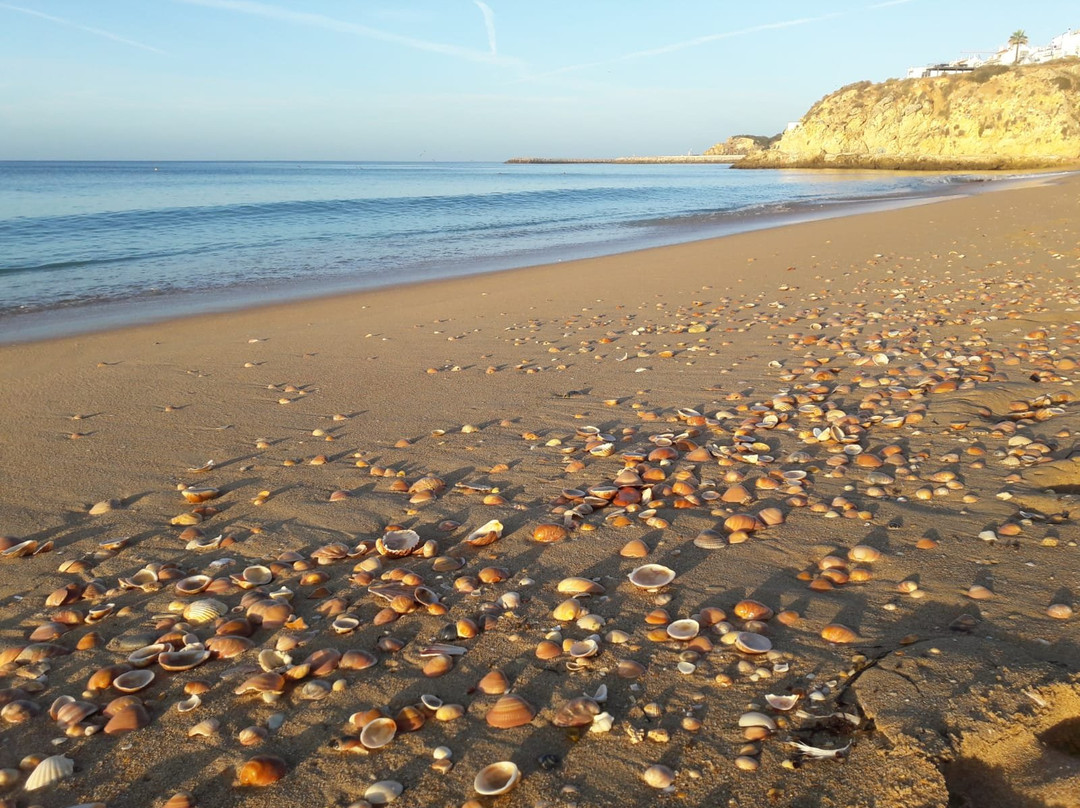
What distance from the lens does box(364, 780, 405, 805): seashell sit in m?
1.80

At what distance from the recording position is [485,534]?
3129 millimetres

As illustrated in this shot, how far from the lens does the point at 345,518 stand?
342 centimetres

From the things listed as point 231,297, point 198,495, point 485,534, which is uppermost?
point 485,534

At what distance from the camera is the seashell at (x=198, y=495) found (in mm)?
3619

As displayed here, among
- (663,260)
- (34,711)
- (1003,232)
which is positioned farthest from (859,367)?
(1003,232)

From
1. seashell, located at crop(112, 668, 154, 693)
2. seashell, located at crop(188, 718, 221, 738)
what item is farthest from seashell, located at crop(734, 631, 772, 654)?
seashell, located at crop(112, 668, 154, 693)

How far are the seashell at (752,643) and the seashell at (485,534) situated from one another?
118 cm

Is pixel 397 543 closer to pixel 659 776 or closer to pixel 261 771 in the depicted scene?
pixel 261 771

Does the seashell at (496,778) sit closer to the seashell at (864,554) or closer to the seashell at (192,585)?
the seashell at (192,585)

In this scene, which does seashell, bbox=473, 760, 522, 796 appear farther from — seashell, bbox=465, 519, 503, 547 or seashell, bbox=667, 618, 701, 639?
seashell, bbox=465, 519, 503, 547

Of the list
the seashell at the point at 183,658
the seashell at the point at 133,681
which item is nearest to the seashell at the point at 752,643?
the seashell at the point at 183,658

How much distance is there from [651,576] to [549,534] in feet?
1.79

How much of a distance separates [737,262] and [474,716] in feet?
34.0

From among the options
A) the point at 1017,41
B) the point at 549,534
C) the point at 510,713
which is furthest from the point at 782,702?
the point at 1017,41
